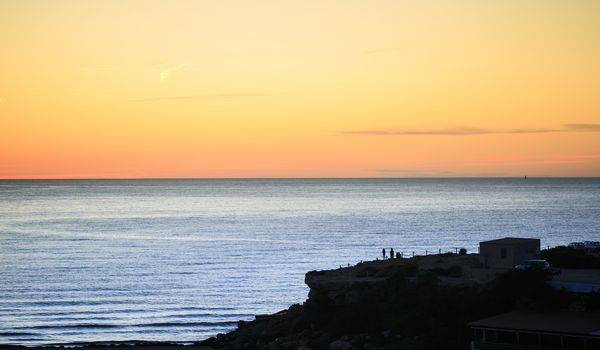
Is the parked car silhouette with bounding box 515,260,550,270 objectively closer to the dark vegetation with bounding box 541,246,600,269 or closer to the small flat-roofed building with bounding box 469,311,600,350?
the small flat-roofed building with bounding box 469,311,600,350

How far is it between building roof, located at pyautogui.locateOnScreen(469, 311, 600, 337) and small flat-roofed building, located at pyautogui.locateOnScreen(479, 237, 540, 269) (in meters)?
10.3

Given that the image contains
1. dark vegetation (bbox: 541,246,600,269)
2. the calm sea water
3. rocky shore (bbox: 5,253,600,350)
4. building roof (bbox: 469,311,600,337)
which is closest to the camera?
building roof (bbox: 469,311,600,337)

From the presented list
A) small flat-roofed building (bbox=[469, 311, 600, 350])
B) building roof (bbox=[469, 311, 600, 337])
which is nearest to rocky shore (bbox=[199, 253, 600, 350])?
building roof (bbox=[469, 311, 600, 337])

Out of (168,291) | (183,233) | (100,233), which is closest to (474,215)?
(183,233)

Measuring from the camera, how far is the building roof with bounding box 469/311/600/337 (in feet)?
118

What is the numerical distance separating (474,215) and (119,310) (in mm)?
120213

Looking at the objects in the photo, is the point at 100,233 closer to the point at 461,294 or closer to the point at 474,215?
the point at 474,215

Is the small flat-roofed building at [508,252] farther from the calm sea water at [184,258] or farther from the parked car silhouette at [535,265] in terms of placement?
the calm sea water at [184,258]

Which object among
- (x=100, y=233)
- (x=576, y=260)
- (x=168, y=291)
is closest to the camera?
(x=576, y=260)

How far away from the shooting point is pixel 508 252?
5112cm

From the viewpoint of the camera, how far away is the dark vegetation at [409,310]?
1630 inches

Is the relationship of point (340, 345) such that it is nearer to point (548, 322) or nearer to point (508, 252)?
point (548, 322)

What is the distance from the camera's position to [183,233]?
5438 inches

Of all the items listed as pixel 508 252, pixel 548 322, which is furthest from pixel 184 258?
pixel 548 322
